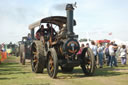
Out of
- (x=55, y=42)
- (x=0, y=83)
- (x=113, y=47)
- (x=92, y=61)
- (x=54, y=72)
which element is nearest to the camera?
(x=0, y=83)

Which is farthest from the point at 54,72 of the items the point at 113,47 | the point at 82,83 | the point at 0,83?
the point at 113,47

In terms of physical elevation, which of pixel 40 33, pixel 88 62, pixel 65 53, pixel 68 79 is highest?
pixel 40 33

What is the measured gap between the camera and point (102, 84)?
6191 mm

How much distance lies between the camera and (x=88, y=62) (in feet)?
27.2

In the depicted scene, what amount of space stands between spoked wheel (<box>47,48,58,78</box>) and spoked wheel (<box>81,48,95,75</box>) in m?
1.41

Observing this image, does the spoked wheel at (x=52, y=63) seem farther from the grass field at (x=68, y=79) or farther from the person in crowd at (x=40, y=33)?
the person in crowd at (x=40, y=33)

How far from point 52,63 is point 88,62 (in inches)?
58.9

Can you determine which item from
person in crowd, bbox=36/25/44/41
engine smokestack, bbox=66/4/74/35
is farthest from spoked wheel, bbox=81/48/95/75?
person in crowd, bbox=36/25/44/41

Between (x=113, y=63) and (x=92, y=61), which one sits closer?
(x=92, y=61)

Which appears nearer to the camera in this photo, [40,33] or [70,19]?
[70,19]

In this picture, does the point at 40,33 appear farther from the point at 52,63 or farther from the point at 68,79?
the point at 68,79

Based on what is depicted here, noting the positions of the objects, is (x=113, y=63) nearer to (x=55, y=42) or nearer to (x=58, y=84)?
(x=55, y=42)

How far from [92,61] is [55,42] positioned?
5.55ft

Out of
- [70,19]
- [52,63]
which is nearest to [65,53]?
[52,63]
